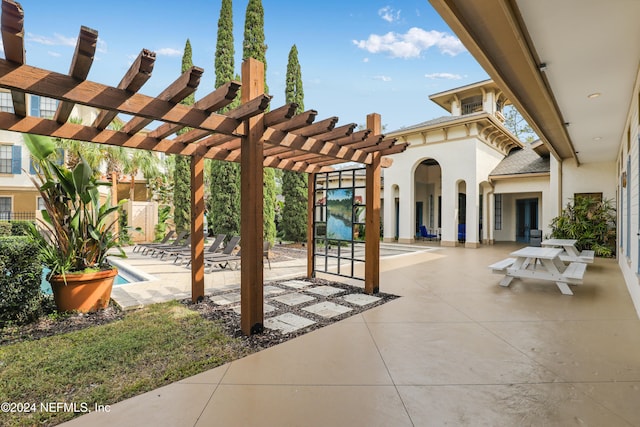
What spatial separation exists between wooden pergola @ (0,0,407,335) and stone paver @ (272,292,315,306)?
4.07 feet

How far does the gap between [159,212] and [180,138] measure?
43.7 ft

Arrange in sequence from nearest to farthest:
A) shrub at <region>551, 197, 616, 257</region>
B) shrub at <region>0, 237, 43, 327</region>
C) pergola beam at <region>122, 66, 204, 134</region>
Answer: pergola beam at <region>122, 66, 204, 134</region> → shrub at <region>0, 237, 43, 327</region> → shrub at <region>551, 197, 616, 257</region>

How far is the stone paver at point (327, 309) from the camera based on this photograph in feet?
15.6

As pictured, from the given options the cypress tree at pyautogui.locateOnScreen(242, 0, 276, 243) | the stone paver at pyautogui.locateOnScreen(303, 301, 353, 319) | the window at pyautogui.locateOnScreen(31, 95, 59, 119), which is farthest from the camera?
the window at pyautogui.locateOnScreen(31, 95, 59, 119)

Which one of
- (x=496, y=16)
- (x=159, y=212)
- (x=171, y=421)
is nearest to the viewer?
(x=171, y=421)

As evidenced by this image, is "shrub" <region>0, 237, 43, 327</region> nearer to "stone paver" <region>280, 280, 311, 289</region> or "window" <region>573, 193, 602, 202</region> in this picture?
"stone paver" <region>280, 280, 311, 289</region>

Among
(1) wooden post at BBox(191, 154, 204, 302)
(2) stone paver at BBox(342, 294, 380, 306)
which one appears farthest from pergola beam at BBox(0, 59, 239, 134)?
(2) stone paver at BBox(342, 294, 380, 306)

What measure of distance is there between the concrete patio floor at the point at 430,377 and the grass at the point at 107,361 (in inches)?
9.1

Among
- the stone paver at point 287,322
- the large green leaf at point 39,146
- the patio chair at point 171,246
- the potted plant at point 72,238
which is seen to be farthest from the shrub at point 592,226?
the large green leaf at point 39,146

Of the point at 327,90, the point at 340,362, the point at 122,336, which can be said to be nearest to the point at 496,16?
the point at 340,362

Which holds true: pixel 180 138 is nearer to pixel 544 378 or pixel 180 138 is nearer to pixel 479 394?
pixel 479 394

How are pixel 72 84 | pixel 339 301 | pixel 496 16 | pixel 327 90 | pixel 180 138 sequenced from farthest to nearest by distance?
pixel 327 90 < pixel 339 301 < pixel 180 138 < pixel 496 16 < pixel 72 84

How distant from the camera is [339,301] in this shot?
5.48 metres

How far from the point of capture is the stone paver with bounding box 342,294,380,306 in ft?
17.7
